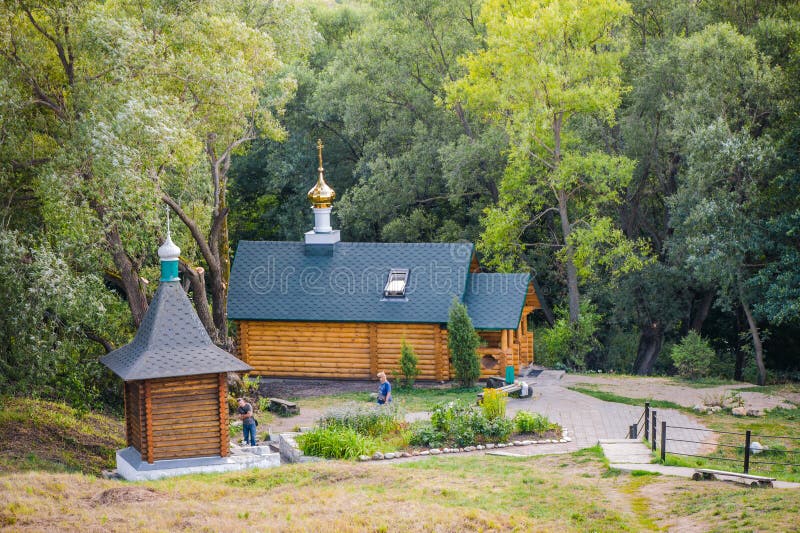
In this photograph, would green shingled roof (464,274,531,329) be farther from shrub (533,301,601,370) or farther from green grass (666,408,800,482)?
green grass (666,408,800,482)

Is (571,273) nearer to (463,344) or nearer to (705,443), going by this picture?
(463,344)

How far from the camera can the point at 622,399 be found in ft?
87.1

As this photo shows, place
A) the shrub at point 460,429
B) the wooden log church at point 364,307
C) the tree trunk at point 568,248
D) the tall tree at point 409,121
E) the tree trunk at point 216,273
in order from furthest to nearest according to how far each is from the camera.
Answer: the tall tree at point 409,121
the tree trunk at point 568,248
the wooden log church at point 364,307
the tree trunk at point 216,273
the shrub at point 460,429

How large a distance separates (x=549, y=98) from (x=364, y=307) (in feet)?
33.4

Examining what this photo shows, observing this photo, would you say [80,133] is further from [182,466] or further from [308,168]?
[308,168]

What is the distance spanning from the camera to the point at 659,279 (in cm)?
3578

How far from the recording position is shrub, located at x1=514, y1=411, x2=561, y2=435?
22016 mm

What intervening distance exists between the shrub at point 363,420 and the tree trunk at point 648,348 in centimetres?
1804

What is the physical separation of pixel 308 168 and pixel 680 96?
1726 centimetres

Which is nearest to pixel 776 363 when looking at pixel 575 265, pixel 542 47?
pixel 575 265

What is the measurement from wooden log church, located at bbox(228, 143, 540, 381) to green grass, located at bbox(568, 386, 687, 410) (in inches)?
105

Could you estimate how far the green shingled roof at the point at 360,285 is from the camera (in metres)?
30.0

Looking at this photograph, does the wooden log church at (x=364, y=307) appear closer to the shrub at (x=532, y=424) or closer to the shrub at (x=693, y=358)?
the shrub at (x=693, y=358)

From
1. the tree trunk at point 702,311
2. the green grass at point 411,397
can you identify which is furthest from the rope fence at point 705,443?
the tree trunk at point 702,311
